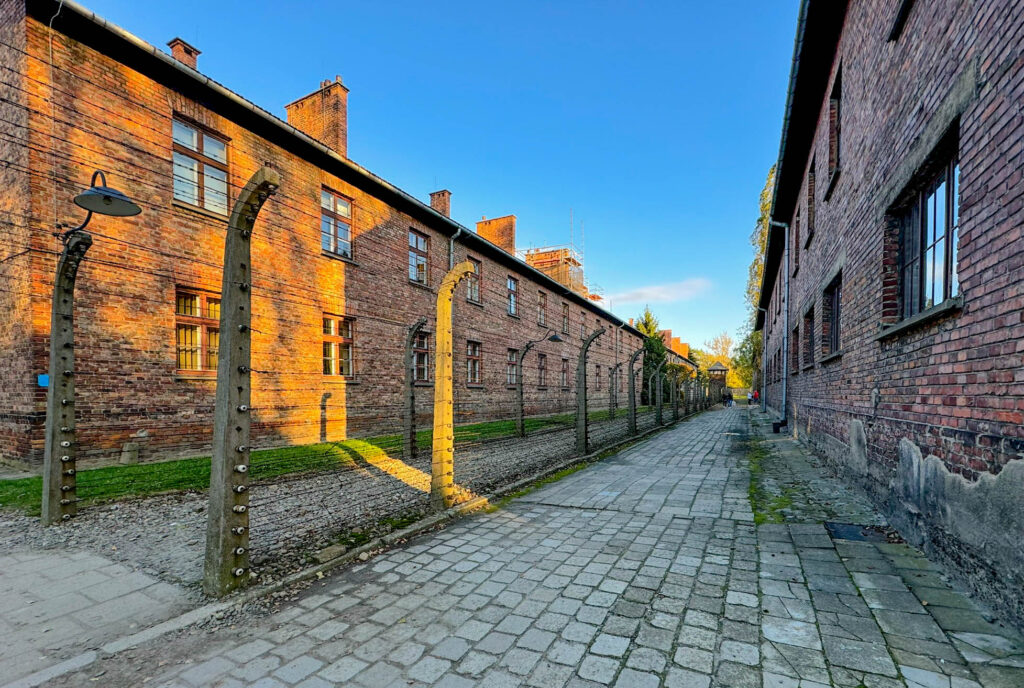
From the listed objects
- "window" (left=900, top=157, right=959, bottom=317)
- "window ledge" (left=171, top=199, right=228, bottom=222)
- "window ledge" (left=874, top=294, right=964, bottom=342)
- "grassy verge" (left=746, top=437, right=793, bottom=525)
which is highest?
"window ledge" (left=171, top=199, right=228, bottom=222)

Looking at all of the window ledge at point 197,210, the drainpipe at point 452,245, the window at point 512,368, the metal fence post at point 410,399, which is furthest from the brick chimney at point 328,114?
the window at point 512,368

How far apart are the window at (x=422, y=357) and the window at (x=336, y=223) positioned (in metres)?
3.50

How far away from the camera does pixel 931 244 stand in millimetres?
4195

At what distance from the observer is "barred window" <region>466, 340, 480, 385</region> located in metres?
17.0

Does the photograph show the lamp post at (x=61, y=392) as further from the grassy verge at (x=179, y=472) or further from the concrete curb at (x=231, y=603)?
the concrete curb at (x=231, y=603)

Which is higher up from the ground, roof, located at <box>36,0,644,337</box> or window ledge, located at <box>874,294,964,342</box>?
roof, located at <box>36,0,644,337</box>

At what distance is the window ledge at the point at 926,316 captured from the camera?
324 centimetres

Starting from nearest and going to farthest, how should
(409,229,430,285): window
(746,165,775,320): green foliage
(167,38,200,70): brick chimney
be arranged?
(167,38,200,70): brick chimney < (409,229,430,285): window < (746,165,775,320): green foliage

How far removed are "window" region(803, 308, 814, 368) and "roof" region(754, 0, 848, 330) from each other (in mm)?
3975

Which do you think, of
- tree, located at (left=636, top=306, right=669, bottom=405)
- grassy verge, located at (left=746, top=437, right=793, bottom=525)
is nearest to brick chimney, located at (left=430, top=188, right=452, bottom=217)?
grassy verge, located at (left=746, top=437, right=793, bottom=525)

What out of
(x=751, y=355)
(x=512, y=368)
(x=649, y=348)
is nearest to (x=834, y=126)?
(x=512, y=368)

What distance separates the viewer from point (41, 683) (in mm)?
2229

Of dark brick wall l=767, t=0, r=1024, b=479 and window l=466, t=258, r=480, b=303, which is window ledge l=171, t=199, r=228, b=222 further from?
dark brick wall l=767, t=0, r=1024, b=479

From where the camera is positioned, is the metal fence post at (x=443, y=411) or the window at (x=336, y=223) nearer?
the metal fence post at (x=443, y=411)
